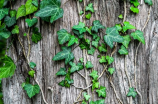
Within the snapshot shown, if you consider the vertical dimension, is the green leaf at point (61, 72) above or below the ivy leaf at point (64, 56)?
below

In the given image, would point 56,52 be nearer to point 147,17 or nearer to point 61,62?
point 61,62

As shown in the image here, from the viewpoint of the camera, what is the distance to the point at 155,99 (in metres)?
1.53

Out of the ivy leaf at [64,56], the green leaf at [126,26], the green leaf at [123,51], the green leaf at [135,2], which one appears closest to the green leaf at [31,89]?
the ivy leaf at [64,56]

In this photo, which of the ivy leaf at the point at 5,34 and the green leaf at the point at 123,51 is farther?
the ivy leaf at the point at 5,34

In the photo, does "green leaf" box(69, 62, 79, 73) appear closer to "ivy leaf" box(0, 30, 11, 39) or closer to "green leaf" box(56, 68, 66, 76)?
"green leaf" box(56, 68, 66, 76)

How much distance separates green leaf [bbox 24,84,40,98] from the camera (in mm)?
1480

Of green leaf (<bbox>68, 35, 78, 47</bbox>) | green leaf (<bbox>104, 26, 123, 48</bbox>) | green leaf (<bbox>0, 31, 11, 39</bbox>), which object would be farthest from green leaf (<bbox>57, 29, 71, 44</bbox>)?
green leaf (<bbox>0, 31, 11, 39</bbox>)

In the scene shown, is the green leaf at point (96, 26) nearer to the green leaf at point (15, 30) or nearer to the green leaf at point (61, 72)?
the green leaf at point (61, 72)

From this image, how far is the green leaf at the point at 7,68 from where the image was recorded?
1529mm

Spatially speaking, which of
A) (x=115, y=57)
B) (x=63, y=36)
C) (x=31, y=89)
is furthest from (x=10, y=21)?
(x=115, y=57)

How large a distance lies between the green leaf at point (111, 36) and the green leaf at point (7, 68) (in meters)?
0.99

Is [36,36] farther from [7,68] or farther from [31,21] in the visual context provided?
[7,68]

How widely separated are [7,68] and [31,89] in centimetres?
34

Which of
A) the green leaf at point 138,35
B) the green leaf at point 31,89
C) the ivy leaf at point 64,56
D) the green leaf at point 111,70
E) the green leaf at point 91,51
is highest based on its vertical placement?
the green leaf at point 138,35
